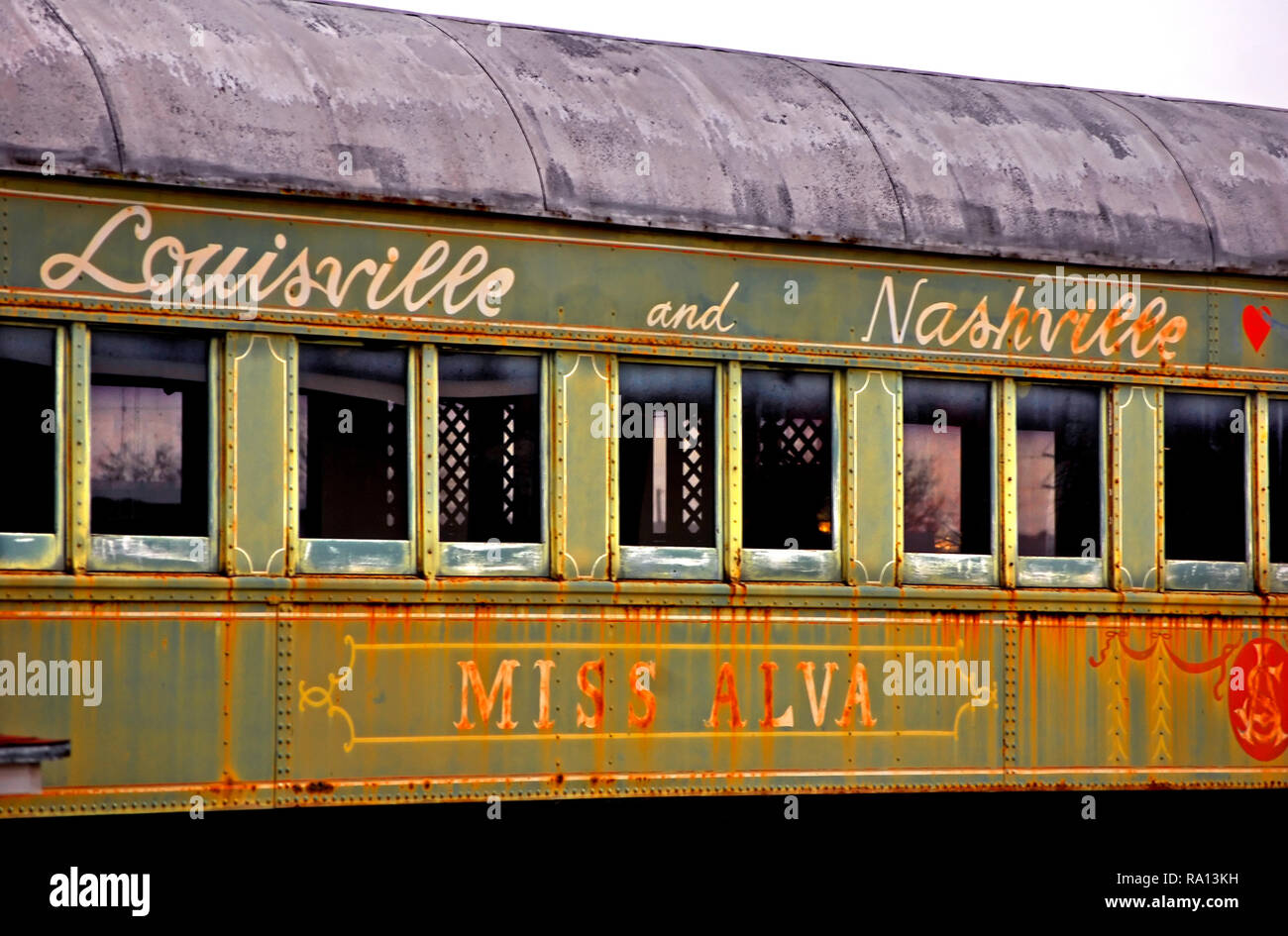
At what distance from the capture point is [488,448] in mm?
7273

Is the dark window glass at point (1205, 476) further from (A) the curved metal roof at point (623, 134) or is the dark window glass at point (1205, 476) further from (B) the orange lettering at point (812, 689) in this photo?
(B) the orange lettering at point (812, 689)

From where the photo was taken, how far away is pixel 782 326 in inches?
301

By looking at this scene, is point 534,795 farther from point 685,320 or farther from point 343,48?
point 343,48

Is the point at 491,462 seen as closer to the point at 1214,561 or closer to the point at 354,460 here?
the point at 354,460

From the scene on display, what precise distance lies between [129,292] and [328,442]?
906mm

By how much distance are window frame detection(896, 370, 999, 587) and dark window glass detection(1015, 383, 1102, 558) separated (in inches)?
4.7

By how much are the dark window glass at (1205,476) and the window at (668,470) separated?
7.02ft

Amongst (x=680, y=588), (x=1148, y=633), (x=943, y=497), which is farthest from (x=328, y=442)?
(x=1148, y=633)

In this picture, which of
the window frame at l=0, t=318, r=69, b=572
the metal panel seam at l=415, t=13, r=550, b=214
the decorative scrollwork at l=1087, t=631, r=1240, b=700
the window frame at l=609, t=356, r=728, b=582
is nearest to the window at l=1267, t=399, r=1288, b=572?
the decorative scrollwork at l=1087, t=631, r=1240, b=700

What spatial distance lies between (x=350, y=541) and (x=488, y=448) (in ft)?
2.17

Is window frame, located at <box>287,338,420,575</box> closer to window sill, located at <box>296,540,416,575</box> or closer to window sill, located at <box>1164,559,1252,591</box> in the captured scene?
window sill, located at <box>296,540,416,575</box>

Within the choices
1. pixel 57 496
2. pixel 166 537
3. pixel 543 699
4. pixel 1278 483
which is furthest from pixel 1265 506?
pixel 57 496

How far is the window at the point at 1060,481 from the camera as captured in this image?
8.06 meters
